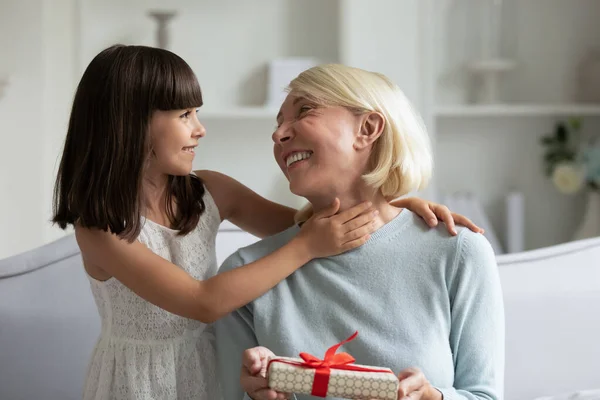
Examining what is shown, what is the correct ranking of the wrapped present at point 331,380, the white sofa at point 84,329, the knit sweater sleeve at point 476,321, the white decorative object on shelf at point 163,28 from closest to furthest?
the wrapped present at point 331,380 < the knit sweater sleeve at point 476,321 < the white sofa at point 84,329 < the white decorative object on shelf at point 163,28

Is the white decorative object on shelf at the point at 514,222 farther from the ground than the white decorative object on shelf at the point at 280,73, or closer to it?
closer to it

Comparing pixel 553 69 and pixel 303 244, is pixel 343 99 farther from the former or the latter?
pixel 553 69

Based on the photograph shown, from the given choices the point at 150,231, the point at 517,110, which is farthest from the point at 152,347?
the point at 517,110

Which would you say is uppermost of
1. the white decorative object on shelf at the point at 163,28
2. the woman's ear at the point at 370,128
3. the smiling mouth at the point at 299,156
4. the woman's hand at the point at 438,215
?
the white decorative object on shelf at the point at 163,28

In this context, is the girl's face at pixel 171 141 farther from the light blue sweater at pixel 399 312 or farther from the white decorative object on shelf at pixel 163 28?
the white decorative object on shelf at pixel 163 28

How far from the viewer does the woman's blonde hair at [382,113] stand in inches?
54.7

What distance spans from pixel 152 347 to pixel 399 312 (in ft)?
1.54

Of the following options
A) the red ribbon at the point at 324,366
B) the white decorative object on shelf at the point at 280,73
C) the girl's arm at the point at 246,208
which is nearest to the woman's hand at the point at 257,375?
the red ribbon at the point at 324,366

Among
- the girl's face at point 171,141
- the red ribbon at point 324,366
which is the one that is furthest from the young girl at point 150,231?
the red ribbon at point 324,366

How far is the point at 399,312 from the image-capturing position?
54.9 inches

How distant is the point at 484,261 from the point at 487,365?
17 cm

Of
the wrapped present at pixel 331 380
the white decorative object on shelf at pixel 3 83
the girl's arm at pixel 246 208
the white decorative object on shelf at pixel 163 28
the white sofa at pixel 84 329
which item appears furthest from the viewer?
the white decorative object on shelf at pixel 163 28

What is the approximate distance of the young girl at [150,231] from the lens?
140 cm

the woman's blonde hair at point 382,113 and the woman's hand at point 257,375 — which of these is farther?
the woman's blonde hair at point 382,113
